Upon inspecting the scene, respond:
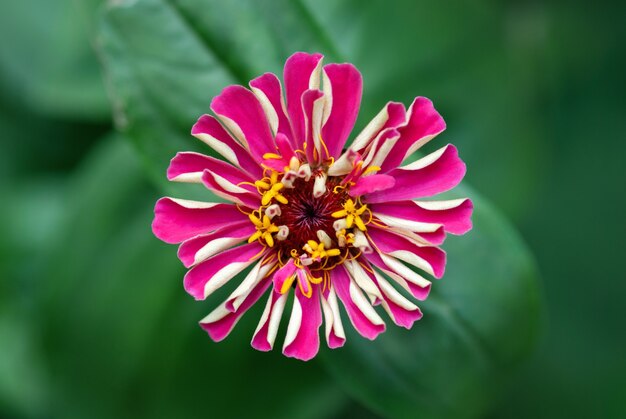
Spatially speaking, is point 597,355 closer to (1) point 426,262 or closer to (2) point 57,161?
(1) point 426,262

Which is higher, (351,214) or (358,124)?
(358,124)

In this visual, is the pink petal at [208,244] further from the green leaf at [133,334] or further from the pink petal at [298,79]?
the green leaf at [133,334]

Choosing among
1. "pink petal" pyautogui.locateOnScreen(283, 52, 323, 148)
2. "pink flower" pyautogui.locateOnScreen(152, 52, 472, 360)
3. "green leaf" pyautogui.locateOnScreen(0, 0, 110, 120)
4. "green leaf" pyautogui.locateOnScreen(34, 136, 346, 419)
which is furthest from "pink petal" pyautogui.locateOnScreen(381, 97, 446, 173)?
"green leaf" pyautogui.locateOnScreen(0, 0, 110, 120)

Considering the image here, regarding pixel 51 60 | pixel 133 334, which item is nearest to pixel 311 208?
pixel 133 334

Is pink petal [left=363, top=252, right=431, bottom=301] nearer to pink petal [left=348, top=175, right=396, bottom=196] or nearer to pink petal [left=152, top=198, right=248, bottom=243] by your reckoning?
pink petal [left=348, top=175, right=396, bottom=196]

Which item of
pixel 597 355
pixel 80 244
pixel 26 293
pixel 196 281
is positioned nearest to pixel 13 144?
pixel 26 293

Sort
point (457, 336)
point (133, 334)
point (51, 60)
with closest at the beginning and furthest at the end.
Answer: point (457, 336) → point (133, 334) → point (51, 60)

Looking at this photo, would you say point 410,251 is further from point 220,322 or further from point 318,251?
point 220,322
